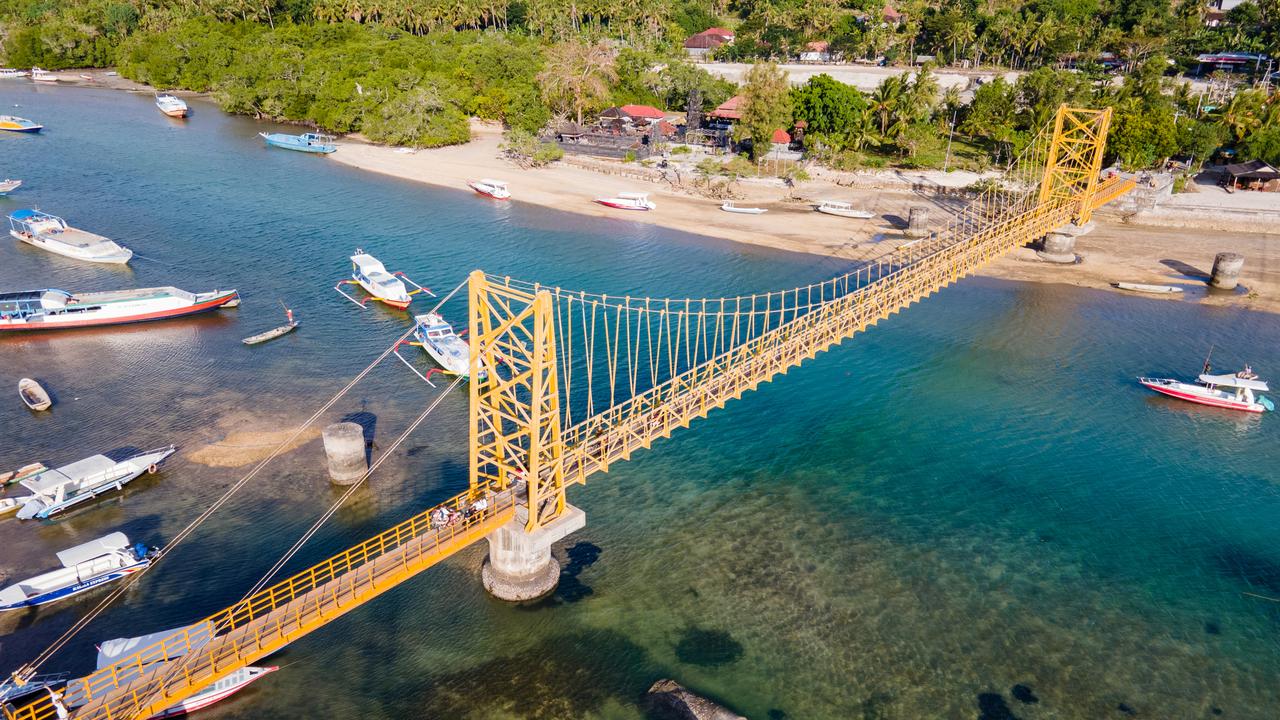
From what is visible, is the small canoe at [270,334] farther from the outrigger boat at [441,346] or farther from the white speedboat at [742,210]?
the white speedboat at [742,210]

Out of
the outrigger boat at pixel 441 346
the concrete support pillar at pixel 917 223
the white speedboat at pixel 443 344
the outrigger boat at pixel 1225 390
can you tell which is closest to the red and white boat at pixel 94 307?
the outrigger boat at pixel 441 346

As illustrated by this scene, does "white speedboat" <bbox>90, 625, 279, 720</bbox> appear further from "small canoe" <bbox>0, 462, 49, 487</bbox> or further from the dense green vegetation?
the dense green vegetation

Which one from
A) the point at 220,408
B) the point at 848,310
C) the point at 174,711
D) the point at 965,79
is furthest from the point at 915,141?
the point at 174,711

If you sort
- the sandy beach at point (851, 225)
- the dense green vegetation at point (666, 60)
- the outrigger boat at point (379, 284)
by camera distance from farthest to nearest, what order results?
the dense green vegetation at point (666, 60) → the sandy beach at point (851, 225) → the outrigger boat at point (379, 284)

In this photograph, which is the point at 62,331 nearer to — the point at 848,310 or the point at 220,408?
the point at 220,408

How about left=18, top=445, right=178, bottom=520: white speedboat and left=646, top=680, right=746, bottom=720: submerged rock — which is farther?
left=18, top=445, right=178, bottom=520: white speedboat

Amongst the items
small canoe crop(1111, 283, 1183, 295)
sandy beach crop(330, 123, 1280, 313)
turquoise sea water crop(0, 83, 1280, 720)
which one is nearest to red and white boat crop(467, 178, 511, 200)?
sandy beach crop(330, 123, 1280, 313)

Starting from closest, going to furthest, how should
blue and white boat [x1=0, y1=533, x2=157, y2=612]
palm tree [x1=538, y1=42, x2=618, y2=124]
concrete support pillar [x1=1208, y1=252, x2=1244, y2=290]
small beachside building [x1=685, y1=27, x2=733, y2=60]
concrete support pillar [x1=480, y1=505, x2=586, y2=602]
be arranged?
blue and white boat [x1=0, y1=533, x2=157, y2=612] → concrete support pillar [x1=480, y1=505, x2=586, y2=602] → concrete support pillar [x1=1208, y1=252, x2=1244, y2=290] → palm tree [x1=538, y1=42, x2=618, y2=124] → small beachside building [x1=685, y1=27, x2=733, y2=60]

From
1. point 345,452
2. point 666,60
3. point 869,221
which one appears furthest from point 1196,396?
point 666,60
